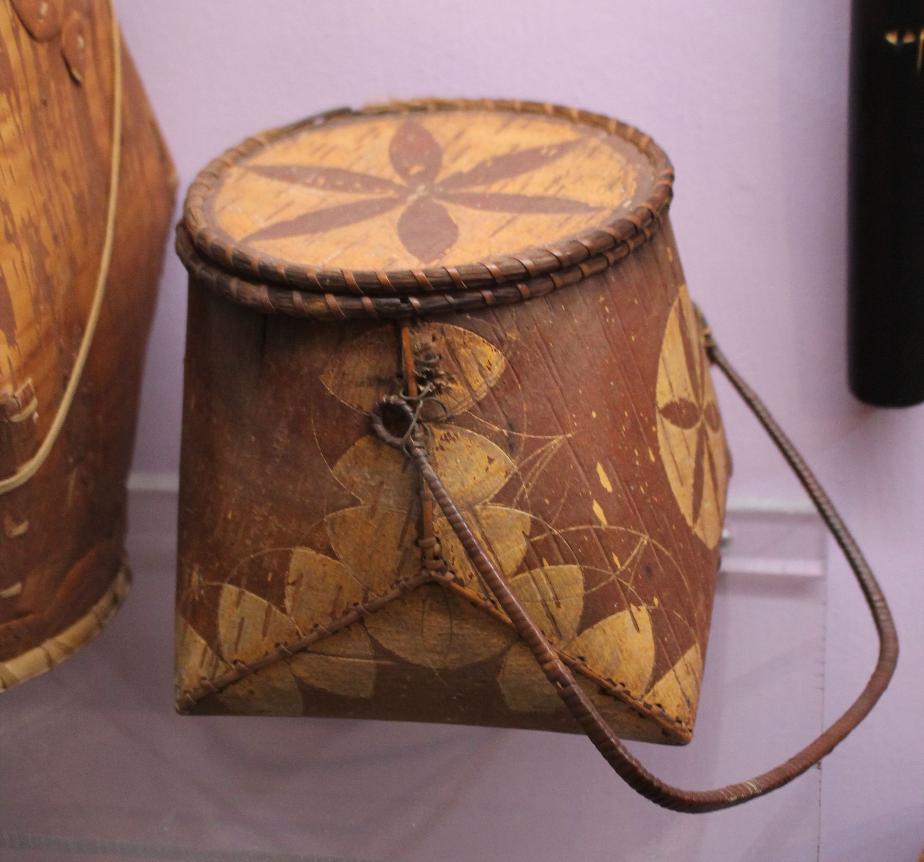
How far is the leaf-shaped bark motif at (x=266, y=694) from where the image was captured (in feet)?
3.09

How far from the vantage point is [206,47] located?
1358 millimetres

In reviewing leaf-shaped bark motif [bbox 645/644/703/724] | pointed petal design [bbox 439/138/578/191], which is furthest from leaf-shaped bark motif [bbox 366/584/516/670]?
pointed petal design [bbox 439/138/578/191]

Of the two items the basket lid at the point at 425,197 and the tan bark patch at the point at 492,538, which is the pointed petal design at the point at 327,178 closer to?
the basket lid at the point at 425,197

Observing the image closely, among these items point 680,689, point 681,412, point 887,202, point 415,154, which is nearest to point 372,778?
point 680,689

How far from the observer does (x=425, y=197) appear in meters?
0.98

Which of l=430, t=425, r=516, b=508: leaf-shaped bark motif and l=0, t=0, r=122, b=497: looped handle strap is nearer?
l=430, t=425, r=516, b=508: leaf-shaped bark motif

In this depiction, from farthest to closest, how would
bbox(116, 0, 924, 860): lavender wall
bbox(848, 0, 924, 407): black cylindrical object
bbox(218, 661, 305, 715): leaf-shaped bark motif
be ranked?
bbox(116, 0, 924, 860): lavender wall
bbox(848, 0, 924, 407): black cylindrical object
bbox(218, 661, 305, 715): leaf-shaped bark motif

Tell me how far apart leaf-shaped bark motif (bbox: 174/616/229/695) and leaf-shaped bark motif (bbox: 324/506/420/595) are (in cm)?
15

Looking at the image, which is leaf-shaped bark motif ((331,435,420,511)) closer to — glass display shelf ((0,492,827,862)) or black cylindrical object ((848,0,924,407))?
glass display shelf ((0,492,827,862))

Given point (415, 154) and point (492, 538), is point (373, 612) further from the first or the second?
point (415, 154)

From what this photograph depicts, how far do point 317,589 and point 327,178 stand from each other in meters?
0.35

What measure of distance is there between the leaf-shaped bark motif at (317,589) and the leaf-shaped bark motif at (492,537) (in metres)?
0.07

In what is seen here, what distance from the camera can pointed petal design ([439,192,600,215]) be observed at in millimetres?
932

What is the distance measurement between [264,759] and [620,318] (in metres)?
0.57
